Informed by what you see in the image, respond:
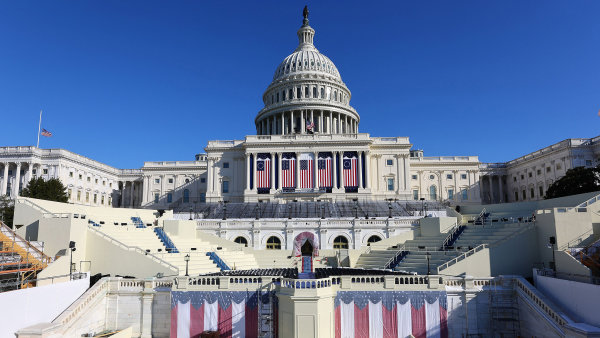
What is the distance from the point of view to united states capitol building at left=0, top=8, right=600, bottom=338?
23047 millimetres

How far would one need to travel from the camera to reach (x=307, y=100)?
96562mm

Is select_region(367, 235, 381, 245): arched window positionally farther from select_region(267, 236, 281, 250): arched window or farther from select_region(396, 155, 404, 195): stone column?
select_region(396, 155, 404, 195): stone column

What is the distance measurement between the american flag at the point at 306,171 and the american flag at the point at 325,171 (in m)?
1.65

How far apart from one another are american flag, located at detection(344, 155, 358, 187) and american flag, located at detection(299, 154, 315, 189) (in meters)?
6.79

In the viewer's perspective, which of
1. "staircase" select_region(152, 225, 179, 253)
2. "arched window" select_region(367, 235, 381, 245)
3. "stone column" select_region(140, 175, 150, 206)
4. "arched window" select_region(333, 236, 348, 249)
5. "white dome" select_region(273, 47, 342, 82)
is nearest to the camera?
"staircase" select_region(152, 225, 179, 253)

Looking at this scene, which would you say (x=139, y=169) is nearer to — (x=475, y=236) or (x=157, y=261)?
(x=157, y=261)

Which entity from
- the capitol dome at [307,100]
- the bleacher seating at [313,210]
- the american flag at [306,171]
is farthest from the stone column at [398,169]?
the capitol dome at [307,100]

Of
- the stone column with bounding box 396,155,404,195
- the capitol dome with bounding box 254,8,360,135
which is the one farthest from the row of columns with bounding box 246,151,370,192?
the capitol dome with bounding box 254,8,360,135

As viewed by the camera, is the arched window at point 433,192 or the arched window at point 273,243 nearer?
the arched window at point 273,243

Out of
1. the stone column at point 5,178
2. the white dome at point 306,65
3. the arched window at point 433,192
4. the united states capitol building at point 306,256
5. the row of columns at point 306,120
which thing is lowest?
the united states capitol building at point 306,256

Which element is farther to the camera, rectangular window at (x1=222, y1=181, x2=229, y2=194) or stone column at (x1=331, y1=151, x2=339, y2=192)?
rectangular window at (x1=222, y1=181, x2=229, y2=194)

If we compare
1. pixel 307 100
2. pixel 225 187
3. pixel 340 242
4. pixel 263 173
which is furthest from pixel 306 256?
pixel 307 100

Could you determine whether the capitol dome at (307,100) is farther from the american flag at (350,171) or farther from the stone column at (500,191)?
the stone column at (500,191)

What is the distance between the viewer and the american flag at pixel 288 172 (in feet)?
247
